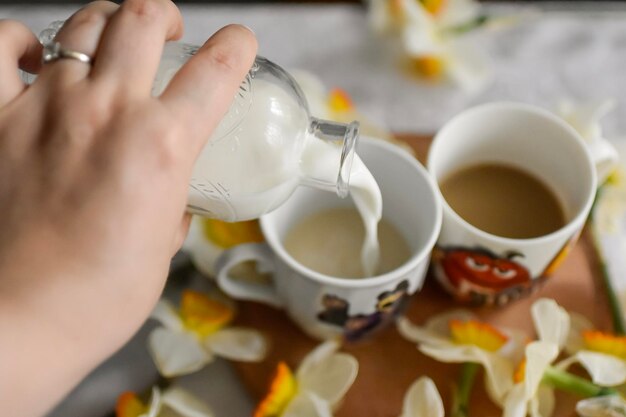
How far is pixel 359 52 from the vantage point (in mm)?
740

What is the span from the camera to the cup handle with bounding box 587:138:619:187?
56cm

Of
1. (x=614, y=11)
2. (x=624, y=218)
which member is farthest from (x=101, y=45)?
(x=614, y=11)

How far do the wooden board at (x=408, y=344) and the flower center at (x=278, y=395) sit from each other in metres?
0.03

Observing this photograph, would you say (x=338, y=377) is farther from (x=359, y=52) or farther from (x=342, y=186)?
(x=359, y=52)

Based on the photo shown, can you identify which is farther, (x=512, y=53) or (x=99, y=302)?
(x=512, y=53)

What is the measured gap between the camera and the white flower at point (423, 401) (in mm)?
489

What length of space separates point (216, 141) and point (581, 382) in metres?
0.29

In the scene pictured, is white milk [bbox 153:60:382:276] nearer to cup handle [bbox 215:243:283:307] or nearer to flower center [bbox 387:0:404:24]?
cup handle [bbox 215:243:283:307]

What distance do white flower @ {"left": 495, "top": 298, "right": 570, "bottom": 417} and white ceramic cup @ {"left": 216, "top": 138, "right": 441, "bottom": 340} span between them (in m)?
0.09

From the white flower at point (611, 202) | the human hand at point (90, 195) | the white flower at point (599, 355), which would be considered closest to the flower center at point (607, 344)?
the white flower at point (599, 355)

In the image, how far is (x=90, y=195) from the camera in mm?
313

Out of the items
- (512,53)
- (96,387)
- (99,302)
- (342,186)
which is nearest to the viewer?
(99,302)

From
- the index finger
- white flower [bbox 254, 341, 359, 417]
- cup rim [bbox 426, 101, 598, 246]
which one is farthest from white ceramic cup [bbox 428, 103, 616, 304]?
the index finger

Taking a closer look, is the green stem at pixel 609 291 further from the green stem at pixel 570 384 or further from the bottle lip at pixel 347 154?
the bottle lip at pixel 347 154
